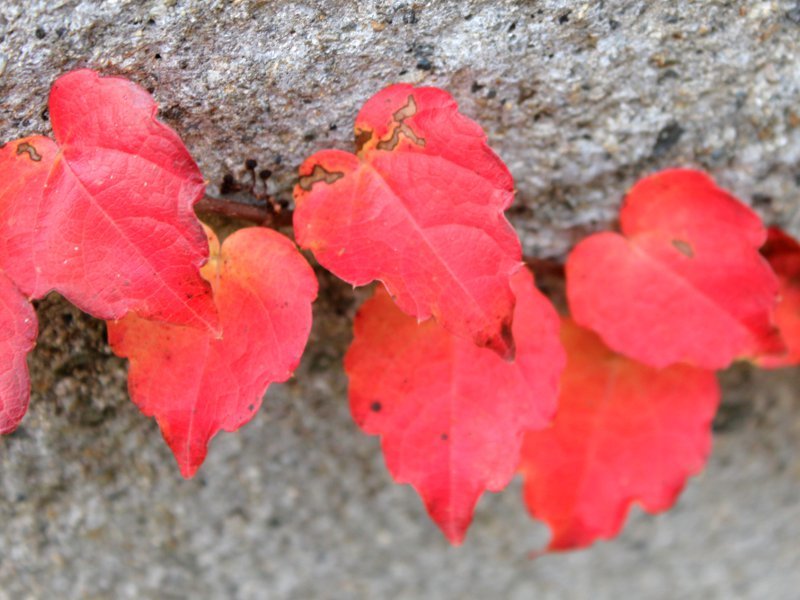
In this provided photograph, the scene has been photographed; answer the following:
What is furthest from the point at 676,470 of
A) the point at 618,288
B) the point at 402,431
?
the point at 402,431

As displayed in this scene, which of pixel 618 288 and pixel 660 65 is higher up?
pixel 660 65

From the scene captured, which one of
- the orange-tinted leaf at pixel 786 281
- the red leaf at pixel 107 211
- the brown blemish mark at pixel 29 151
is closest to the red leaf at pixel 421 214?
the red leaf at pixel 107 211

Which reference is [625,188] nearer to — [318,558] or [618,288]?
[618,288]

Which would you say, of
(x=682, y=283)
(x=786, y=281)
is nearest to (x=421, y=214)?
(x=682, y=283)

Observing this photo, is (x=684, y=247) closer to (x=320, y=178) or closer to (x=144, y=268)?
(x=320, y=178)

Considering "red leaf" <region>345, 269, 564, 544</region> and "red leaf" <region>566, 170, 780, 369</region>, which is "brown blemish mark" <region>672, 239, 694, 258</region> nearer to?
"red leaf" <region>566, 170, 780, 369</region>

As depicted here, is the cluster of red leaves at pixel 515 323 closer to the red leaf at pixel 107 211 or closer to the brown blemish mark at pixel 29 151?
the red leaf at pixel 107 211

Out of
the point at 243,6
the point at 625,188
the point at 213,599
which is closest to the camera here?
the point at 243,6
